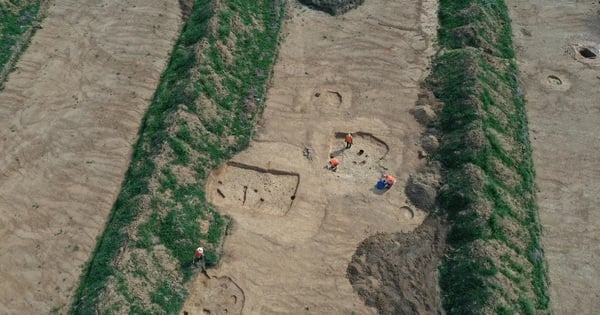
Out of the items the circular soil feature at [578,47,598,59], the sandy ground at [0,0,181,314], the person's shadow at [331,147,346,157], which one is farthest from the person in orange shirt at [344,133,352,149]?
the circular soil feature at [578,47,598,59]

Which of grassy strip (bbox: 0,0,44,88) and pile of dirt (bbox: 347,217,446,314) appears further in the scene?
grassy strip (bbox: 0,0,44,88)

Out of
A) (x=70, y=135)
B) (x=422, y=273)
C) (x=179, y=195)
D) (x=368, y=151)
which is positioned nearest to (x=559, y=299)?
(x=422, y=273)

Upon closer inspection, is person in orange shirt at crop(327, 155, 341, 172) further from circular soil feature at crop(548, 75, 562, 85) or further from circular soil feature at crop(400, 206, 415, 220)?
circular soil feature at crop(548, 75, 562, 85)

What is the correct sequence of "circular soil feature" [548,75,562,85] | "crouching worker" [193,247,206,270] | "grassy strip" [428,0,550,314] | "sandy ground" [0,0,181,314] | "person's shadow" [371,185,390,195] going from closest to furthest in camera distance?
1. "grassy strip" [428,0,550,314]
2. "crouching worker" [193,247,206,270]
3. "sandy ground" [0,0,181,314]
4. "person's shadow" [371,185,390,195]
5. "circular soil feature" [548,75,562,85]

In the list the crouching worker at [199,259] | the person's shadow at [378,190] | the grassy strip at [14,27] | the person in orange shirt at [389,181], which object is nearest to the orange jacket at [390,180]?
the person in orange shirt at [389,181]

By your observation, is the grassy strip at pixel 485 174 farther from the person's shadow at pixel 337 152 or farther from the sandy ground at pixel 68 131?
the sandy ground at pixel 68 131

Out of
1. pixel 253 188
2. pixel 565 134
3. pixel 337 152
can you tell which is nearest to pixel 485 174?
pixel 565 134

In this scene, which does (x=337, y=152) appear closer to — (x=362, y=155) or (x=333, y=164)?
(x=333, y=164)

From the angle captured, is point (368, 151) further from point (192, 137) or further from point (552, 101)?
point (552, 101)
